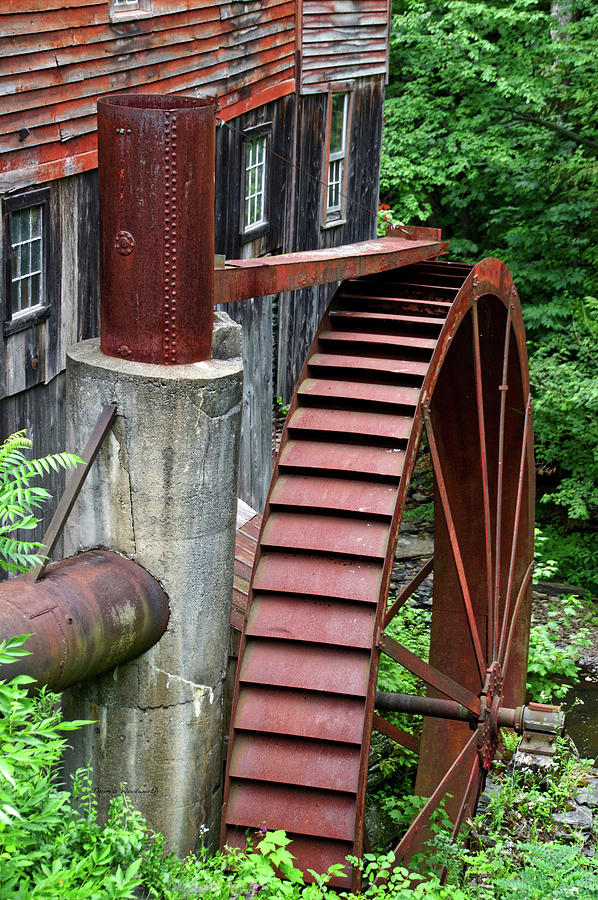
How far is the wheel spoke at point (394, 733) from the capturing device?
665 cm

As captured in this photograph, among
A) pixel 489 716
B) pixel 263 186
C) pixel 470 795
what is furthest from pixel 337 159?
pixel 470 795

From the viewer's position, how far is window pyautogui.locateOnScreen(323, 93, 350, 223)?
43.1ft

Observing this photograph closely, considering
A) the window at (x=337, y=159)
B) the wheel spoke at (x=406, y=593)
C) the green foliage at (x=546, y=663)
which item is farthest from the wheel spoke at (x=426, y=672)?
the window at (x=337, y=159)

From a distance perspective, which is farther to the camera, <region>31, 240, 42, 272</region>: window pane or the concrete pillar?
<region>31, 240, 42, 272</region>: window pane

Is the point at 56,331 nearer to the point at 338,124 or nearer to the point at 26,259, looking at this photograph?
the point at 26,259

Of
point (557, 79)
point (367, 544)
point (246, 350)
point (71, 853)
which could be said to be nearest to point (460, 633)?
point (367, 544)

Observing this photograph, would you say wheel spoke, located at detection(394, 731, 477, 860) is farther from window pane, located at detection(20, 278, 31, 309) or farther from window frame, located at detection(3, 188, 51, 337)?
window pane, located at detection(20, 278, 31, 309)

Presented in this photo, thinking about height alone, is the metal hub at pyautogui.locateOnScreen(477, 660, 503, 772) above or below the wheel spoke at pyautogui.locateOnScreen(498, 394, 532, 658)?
below

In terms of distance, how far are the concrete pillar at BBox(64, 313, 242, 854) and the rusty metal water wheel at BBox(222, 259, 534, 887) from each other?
291 millimetres

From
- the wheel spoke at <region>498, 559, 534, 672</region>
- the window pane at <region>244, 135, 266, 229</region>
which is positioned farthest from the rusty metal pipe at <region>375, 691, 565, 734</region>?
the window pane at <region>244, 135, 266, 229</region>

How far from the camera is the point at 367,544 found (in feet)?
17.8

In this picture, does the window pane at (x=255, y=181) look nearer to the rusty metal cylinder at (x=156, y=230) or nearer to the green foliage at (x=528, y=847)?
the green foliage at (x=528, y=847)

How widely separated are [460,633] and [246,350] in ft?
13.2

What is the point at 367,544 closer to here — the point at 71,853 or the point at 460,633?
the point at 71,853
